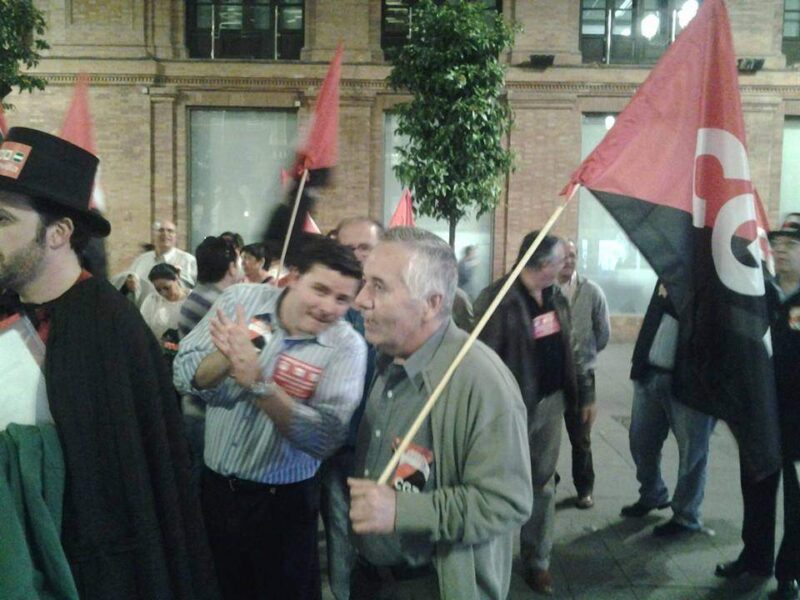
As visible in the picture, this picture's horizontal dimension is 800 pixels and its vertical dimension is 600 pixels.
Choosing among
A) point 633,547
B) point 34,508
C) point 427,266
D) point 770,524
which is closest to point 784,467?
point 770,524

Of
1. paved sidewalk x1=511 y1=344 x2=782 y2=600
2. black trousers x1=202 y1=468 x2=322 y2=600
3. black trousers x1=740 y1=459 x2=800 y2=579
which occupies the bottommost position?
paved sidewalk x1=511 y1=344 x2=782 y2=600

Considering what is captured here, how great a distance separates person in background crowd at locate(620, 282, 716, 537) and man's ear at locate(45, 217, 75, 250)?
3.92 meters

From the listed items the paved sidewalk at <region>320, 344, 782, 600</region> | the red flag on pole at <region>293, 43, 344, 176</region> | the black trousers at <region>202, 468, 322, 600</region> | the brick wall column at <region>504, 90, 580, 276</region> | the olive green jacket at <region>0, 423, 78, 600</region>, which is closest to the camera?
the olive green jacket at <region>0, 423, 78, 600</region>

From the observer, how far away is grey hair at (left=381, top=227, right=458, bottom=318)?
2227 mm

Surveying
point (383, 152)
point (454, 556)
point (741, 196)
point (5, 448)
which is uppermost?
point (383, 152)

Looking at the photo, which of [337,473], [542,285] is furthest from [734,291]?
[337,473]

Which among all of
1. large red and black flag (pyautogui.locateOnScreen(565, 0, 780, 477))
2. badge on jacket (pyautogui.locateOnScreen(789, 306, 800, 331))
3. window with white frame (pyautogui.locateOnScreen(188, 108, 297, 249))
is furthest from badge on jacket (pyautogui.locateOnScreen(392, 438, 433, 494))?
window with white frame (pyautogui.locateOnScreen(188, 108, 297, 249))

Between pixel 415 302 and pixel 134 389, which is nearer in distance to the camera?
pixel 134 389

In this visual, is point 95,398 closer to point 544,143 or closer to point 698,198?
point 698,198

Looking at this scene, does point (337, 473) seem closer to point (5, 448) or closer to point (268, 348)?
point (268, 348)

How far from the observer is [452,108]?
11.7 m

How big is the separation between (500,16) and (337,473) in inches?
406

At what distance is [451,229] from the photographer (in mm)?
12648

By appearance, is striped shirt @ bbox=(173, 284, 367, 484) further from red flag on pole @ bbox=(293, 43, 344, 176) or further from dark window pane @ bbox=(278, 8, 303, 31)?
dark window pane @ bbox=(278, 8, 303, 31)
